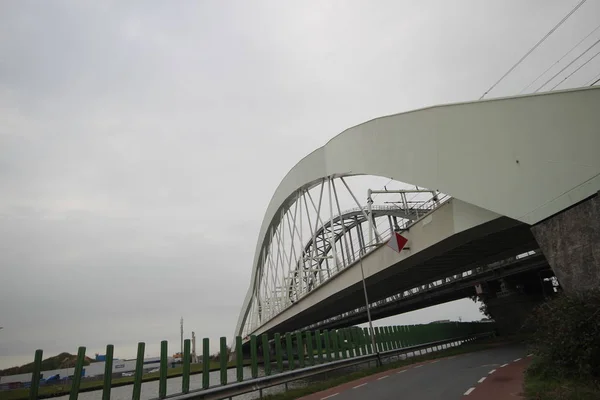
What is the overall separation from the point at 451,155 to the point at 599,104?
5.22 meters

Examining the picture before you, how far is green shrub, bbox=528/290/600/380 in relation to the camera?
A: 896 cm

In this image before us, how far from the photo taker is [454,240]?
55.6 ft

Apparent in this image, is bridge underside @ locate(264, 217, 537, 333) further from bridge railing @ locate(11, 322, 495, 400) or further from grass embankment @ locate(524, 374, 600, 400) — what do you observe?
grass embankment @ locate(524, 374, 600, 400)

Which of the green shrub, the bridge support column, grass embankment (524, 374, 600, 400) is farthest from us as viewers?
the bridge support column

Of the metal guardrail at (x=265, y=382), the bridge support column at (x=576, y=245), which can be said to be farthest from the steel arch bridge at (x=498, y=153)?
the metal guardrail at (x=265, y=382)

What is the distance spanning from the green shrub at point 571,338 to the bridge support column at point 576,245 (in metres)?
0.67

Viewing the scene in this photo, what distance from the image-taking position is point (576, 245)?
431 inches

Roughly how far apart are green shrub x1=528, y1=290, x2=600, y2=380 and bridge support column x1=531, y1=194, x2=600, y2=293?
2.21ft

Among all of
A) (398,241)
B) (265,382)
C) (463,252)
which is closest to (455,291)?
A: (463,252)

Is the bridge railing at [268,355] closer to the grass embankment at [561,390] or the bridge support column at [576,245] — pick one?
the grass embankment at [561,390]

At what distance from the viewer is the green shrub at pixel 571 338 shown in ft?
29.4

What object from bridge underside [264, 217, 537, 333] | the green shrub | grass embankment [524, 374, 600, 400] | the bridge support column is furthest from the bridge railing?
the bridge support column

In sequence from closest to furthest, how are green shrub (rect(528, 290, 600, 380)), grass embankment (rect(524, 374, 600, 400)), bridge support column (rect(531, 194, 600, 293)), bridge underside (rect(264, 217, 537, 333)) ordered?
grass embankment (rect(524, 374, 600, 400)), green shrub (rect(528, 290, 600, 380)), bridge support column (rect(531, 194, 600, 293)), bridge underside (rect(264, 217, 537, 333))

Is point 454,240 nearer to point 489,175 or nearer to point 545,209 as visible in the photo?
point 489,175
